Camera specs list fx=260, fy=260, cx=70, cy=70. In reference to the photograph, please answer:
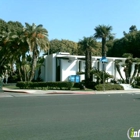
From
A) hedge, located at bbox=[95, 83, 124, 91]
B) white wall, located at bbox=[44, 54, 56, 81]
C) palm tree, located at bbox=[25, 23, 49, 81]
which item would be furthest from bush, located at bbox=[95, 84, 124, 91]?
white wall, located at bbox=[44, 54, 56, 81]

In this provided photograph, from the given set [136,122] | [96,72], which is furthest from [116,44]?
[136,122]

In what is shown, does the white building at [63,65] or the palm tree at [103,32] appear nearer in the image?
the white building at [63,65]

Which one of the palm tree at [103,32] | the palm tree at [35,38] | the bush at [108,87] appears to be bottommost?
the bush at [108,87]

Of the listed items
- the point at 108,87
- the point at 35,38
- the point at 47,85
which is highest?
the point at 35,38

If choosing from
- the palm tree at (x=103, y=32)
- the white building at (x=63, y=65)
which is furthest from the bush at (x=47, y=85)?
the palm tree at (x=103, y=32)

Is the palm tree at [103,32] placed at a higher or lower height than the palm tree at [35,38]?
higher

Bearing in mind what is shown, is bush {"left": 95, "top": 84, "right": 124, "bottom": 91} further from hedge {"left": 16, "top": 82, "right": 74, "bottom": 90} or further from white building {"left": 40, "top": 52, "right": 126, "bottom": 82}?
white building {"left": 40, "top": 52, "right": 126, "bottom": 82}

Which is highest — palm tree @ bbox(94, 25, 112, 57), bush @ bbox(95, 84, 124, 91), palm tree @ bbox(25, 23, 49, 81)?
palm tree @ bbox(94, 25, 112, 57)

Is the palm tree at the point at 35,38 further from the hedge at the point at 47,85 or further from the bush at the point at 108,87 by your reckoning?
the bush at the point at 108,87

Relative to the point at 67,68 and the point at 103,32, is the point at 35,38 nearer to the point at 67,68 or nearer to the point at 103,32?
the point at 67,68

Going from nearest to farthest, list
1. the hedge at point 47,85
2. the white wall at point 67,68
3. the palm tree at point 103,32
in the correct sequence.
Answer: the hedge at point 47,85, the white wall at point 67,68, the palm tree at point 103,32

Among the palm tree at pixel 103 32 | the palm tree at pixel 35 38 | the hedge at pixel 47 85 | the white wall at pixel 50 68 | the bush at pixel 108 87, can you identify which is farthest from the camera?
the palm tree at pixel 103 32

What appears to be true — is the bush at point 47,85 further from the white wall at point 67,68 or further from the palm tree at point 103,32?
the palm tree at point 103,32

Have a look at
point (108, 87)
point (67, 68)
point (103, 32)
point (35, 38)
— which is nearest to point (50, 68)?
point (67, 68)
